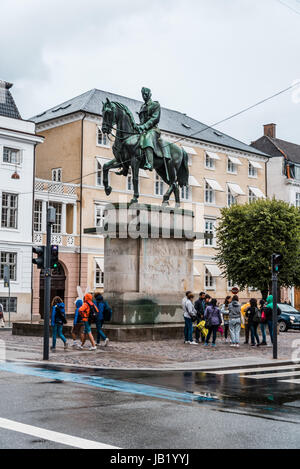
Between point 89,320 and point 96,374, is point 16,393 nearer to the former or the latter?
point 96,374

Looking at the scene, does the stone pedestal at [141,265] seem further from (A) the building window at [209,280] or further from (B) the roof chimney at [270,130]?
(B) the roof chimney at [270,130]

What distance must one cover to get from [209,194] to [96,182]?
12.3 metres

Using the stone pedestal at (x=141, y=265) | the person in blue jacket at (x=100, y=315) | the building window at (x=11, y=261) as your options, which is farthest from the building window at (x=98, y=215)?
the person in blue jacket at (x=100, y=315)

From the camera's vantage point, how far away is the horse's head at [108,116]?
22.6 meters

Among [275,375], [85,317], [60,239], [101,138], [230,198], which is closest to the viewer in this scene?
[275,375]

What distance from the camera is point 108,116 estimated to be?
897 inches

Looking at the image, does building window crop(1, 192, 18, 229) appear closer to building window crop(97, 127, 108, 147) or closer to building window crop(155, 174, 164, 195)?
building window crop(97, 127, 108, 147)

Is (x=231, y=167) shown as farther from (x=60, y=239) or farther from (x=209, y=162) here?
(x=60, y=239)

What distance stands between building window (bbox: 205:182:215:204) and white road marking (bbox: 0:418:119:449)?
161 ft

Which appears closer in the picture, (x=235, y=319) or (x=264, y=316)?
(x=235, y=319)

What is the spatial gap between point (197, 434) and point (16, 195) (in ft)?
121

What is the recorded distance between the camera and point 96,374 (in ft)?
44.5

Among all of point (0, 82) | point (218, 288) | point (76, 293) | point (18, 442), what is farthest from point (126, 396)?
point (218, 288)

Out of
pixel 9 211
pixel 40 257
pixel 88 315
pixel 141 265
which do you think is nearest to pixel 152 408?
pixel 40 257
